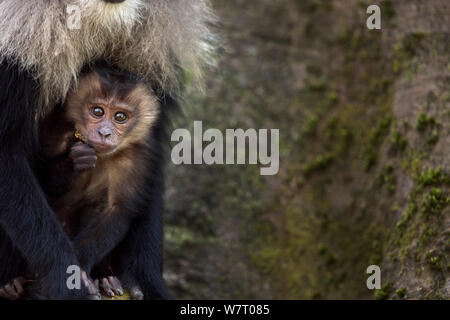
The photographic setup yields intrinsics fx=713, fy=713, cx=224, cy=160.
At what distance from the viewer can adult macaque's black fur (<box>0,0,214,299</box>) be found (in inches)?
150

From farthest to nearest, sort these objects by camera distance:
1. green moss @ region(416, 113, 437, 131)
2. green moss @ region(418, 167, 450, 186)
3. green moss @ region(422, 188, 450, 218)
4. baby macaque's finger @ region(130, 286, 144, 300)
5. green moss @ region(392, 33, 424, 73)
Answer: green moss @ region(392, 33, 424, 73) < green moss @ region(416, 113, 437, 131) < green moss @ region(418, 167, 450, 186) < green moss @ region(422, 188, 450, 218) < baby macaque's finger @ region(130, 286, 144, 300)

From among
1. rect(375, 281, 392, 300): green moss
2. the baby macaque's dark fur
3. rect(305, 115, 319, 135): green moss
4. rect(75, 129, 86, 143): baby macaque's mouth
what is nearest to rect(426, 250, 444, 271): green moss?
rect(375, 281, 392, 300): green moss

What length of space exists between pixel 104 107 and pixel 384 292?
6.89ft

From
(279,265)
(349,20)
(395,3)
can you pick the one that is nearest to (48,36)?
(279,265)

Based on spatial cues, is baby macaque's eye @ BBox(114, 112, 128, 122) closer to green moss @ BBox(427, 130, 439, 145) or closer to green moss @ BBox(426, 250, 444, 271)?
green moss @ BBox(426, 250, 444, 271)

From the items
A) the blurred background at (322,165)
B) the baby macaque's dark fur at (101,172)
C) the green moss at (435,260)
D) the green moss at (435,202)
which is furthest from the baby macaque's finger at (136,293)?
the green moss at (435,202)

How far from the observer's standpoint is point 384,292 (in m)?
4.54

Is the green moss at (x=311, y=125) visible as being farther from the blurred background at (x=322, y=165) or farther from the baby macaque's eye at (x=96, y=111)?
the baby macaque's eye at (x=96, y=111)

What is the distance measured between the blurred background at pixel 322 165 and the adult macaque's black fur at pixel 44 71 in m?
0.91

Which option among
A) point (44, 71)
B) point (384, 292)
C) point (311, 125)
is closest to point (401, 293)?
point (384, 292)

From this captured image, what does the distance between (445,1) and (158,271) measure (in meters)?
3.10

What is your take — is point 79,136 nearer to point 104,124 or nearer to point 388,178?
point 104,124

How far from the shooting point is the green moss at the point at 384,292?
452 centimetres

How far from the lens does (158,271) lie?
460 cm
